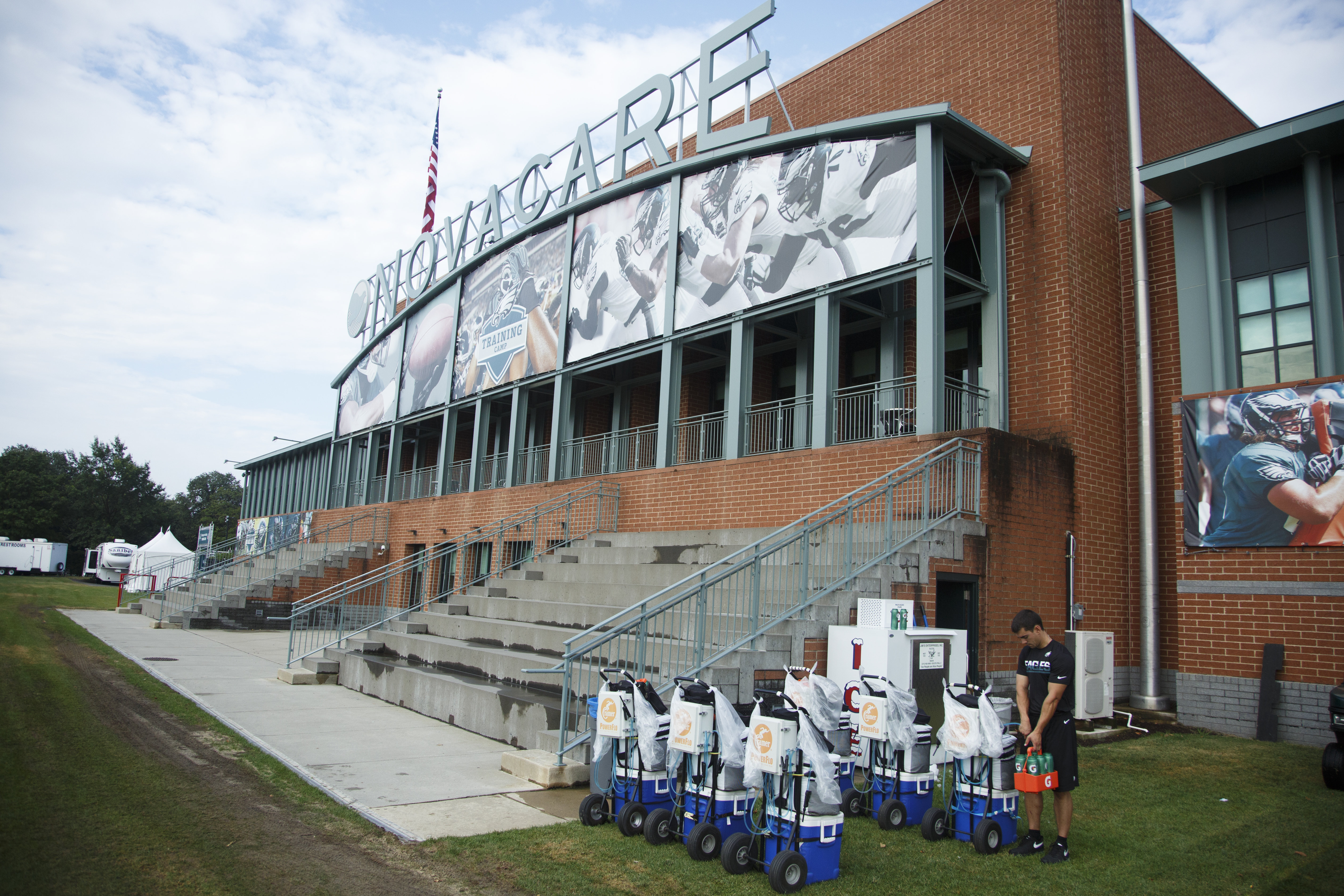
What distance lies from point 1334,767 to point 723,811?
5.72 m

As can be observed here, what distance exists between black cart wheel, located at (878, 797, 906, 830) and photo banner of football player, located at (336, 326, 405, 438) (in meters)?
21.8

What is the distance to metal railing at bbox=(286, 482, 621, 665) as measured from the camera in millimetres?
14359

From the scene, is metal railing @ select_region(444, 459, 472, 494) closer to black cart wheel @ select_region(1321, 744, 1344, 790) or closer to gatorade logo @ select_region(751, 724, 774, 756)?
gatorade logo @ select_region(751, 724, 774, 756)

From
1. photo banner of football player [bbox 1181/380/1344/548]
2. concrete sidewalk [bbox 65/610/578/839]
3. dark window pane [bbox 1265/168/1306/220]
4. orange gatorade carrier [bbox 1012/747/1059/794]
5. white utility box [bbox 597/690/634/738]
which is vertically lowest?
concrete sidewalk [bbox 65/610/578/839]

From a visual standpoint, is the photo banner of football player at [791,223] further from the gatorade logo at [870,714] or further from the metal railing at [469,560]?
the gatorade logo at [870,714]

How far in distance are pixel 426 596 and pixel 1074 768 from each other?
14.6 meters

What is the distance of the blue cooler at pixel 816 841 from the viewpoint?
4.77 metres

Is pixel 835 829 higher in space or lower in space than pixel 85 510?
lower

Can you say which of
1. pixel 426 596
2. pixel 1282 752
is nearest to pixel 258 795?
pixel 1282 752

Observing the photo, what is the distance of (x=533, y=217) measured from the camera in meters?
19.0

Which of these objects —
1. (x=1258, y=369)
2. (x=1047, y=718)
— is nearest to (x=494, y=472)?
(x=1258, y=369)

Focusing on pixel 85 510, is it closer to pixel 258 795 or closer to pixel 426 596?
pixel 426 596

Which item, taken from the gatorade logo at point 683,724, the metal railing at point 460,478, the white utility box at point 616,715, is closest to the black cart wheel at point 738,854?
the gatorade logo at point 683,724

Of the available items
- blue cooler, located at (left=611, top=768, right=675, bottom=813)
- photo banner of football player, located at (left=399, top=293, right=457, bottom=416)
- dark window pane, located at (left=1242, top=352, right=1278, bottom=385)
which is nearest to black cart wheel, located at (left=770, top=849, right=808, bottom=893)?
blue cooler, located at (left=611, top=768, right=675, bottom=813)
